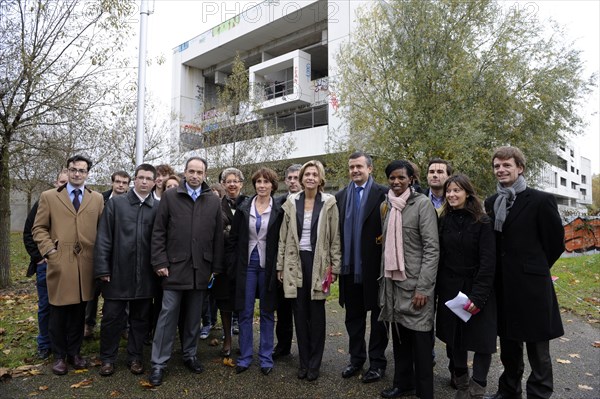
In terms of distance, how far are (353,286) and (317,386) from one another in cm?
108

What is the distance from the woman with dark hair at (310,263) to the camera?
14.2 ft

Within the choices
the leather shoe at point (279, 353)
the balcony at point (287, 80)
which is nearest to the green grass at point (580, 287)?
the leather shoe at point (279, 353)

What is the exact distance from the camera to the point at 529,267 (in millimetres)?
3543

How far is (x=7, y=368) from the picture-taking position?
454 cm

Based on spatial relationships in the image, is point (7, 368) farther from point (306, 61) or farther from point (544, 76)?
point (306, 61)

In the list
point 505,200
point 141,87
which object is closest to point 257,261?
point 505,200

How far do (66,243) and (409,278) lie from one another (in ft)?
12.1

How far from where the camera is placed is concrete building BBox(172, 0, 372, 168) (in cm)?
2552

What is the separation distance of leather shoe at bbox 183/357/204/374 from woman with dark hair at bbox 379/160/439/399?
200 centimetres

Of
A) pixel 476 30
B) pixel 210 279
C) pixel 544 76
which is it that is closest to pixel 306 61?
pixel 476 30

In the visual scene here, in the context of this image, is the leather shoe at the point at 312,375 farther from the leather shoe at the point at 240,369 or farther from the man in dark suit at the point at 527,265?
the man in dark suit at the point at 527,265

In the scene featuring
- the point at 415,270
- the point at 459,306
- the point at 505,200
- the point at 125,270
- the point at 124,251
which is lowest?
the point at 459,306

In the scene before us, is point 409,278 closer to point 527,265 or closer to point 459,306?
point 459,306

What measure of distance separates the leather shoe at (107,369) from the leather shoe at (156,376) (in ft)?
1.59
